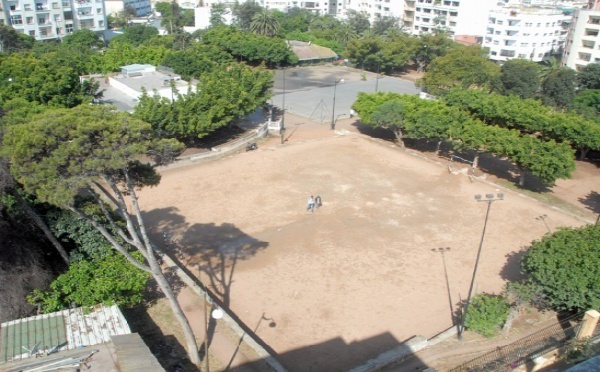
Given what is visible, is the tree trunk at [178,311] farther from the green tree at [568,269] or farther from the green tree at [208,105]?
the green tree at [208,105]

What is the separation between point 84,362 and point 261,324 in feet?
24.4

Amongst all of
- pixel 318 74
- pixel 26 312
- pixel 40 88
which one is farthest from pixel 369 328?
pixel 318 74

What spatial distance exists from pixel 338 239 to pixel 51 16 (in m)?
73.8

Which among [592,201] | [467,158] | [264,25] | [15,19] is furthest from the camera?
[264,25]

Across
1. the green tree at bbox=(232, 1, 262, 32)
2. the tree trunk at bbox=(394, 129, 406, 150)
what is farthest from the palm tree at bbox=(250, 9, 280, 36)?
the tree trunk at bbox=(394, 129, 406, 150)

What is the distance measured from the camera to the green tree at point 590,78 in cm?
5747

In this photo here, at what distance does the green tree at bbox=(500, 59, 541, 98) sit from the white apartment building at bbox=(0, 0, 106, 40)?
6759cm

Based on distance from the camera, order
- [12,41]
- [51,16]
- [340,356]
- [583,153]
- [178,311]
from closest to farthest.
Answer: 1. [178,311]
2. [340,356]
3. [583,153]
4. [12,41]
5. [51,16]

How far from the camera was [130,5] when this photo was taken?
5276 inches

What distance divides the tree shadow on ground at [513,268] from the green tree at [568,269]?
2643mm

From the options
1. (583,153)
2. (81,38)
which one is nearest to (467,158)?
(583,153)

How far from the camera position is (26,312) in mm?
15891

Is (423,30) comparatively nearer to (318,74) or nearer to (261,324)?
(318,74)

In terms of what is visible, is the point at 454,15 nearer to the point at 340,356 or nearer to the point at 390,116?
the point at 390,116
